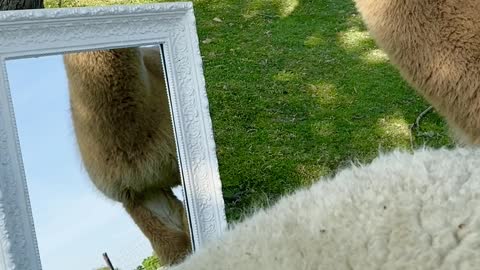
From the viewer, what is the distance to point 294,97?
3059 mm

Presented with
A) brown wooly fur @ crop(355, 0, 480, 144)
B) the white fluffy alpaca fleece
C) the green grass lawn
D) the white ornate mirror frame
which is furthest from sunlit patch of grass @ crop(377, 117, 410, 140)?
the white fluffy alpaca fleece

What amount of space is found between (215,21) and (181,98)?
6.47ft

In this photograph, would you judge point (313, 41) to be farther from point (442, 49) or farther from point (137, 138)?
point (137, 138)

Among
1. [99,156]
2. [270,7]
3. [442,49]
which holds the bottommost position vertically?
[270,7]

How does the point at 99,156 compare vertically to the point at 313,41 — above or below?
above

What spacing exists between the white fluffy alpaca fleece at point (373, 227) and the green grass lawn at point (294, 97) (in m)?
1.01

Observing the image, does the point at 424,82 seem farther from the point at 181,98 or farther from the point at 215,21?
the point at 215,21

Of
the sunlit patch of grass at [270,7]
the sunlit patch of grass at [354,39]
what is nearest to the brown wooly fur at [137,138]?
the sunlit patch of grass at [354,39]

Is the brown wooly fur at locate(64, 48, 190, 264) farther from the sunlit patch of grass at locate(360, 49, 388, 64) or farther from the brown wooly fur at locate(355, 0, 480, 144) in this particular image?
the sunlit patch of grass at locate(360, 49, 388, 64)

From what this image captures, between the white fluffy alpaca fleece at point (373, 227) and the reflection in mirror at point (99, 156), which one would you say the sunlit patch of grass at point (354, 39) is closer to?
the reflection in mirror at point (99, 156)

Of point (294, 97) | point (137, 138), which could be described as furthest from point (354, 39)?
point (137, 138)

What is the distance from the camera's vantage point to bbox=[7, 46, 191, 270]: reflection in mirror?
1614mm

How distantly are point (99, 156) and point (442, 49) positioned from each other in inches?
37.1

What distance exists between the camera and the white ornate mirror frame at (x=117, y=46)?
154 centimetres
